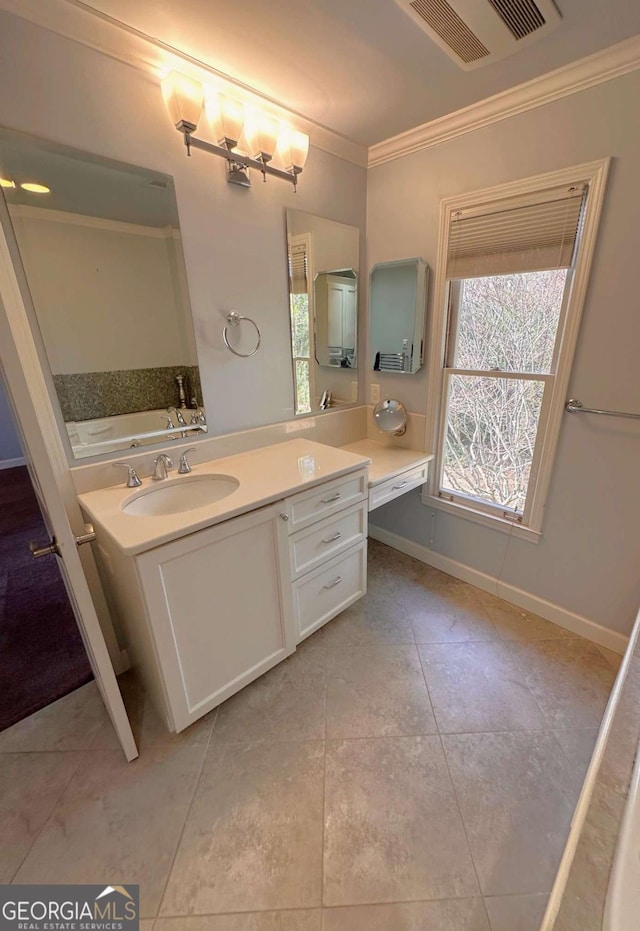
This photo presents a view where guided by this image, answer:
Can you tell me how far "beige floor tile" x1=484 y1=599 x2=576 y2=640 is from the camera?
1845mm

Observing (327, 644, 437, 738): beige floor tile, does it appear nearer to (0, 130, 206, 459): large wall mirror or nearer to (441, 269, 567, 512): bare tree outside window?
(441, 269, 567, 512): bare tree outside window

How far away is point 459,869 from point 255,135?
103 inches

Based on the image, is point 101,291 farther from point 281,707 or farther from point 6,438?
point 6,438

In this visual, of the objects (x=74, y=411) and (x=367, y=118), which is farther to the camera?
(x=367, y=118)

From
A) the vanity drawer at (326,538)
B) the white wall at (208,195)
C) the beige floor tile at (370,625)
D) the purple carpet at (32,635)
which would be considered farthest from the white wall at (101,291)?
the beige floor tile at (370,625)

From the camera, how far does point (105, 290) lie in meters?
1.40

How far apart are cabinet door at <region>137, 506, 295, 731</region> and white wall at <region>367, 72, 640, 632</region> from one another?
123 cm

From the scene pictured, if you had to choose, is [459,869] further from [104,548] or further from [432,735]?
[104,548]

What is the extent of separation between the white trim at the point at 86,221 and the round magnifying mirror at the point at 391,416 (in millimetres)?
1350

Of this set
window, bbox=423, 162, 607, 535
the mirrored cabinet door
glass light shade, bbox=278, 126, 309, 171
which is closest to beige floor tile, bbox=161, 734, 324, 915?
window, bbox=423, 162, 607, 535

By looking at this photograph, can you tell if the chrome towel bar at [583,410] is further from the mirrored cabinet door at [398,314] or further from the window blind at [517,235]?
the mirrored cabinet door at [398,314]

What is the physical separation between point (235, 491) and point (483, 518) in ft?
4.58

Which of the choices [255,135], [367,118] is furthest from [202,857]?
[367,118]

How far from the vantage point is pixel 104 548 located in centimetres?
132
